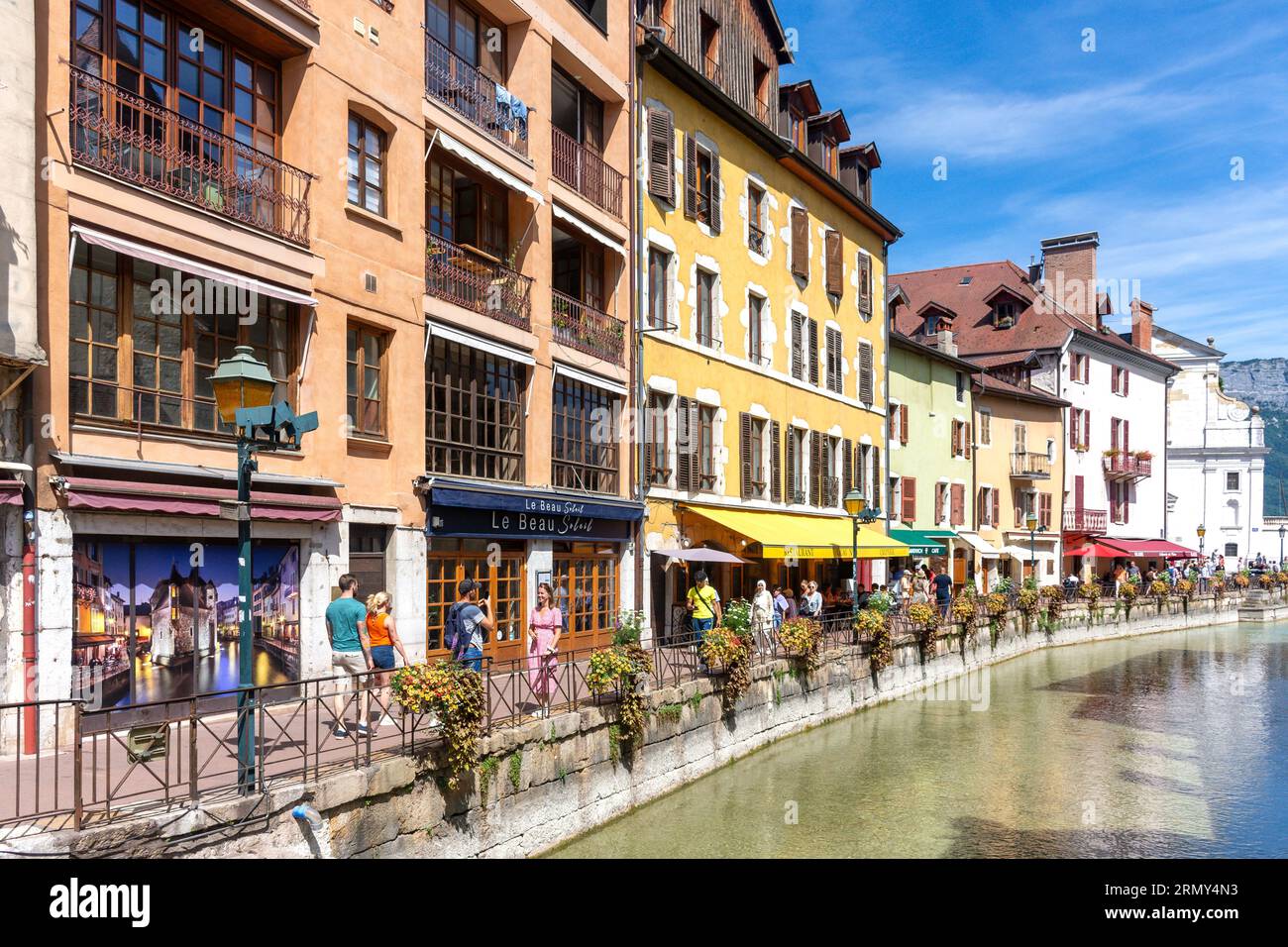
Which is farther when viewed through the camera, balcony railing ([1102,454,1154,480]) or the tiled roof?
balcony railing ([1102,454,1154,480])

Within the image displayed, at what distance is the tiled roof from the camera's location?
47406 mm

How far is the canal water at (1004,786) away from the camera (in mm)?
12211

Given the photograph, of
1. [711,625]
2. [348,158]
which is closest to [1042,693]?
[711,625]

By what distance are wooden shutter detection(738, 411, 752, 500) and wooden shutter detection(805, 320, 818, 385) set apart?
454cm

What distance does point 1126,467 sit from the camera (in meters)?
51.5

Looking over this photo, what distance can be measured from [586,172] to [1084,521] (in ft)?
116

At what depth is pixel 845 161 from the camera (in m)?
32.5

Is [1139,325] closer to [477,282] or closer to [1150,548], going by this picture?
[1150,548]

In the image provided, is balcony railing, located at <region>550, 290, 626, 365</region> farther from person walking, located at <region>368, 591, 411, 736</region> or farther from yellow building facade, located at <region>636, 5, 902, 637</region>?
person walking, located at <region>368, 591, 411, 736</region>

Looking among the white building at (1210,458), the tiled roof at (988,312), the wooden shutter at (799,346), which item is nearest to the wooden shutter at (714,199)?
the wooden shutter at (799,346)

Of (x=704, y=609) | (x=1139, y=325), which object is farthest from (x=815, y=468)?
(x=1139, y=325)

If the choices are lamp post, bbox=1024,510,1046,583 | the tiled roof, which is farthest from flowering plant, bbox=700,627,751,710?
the tiled roof
